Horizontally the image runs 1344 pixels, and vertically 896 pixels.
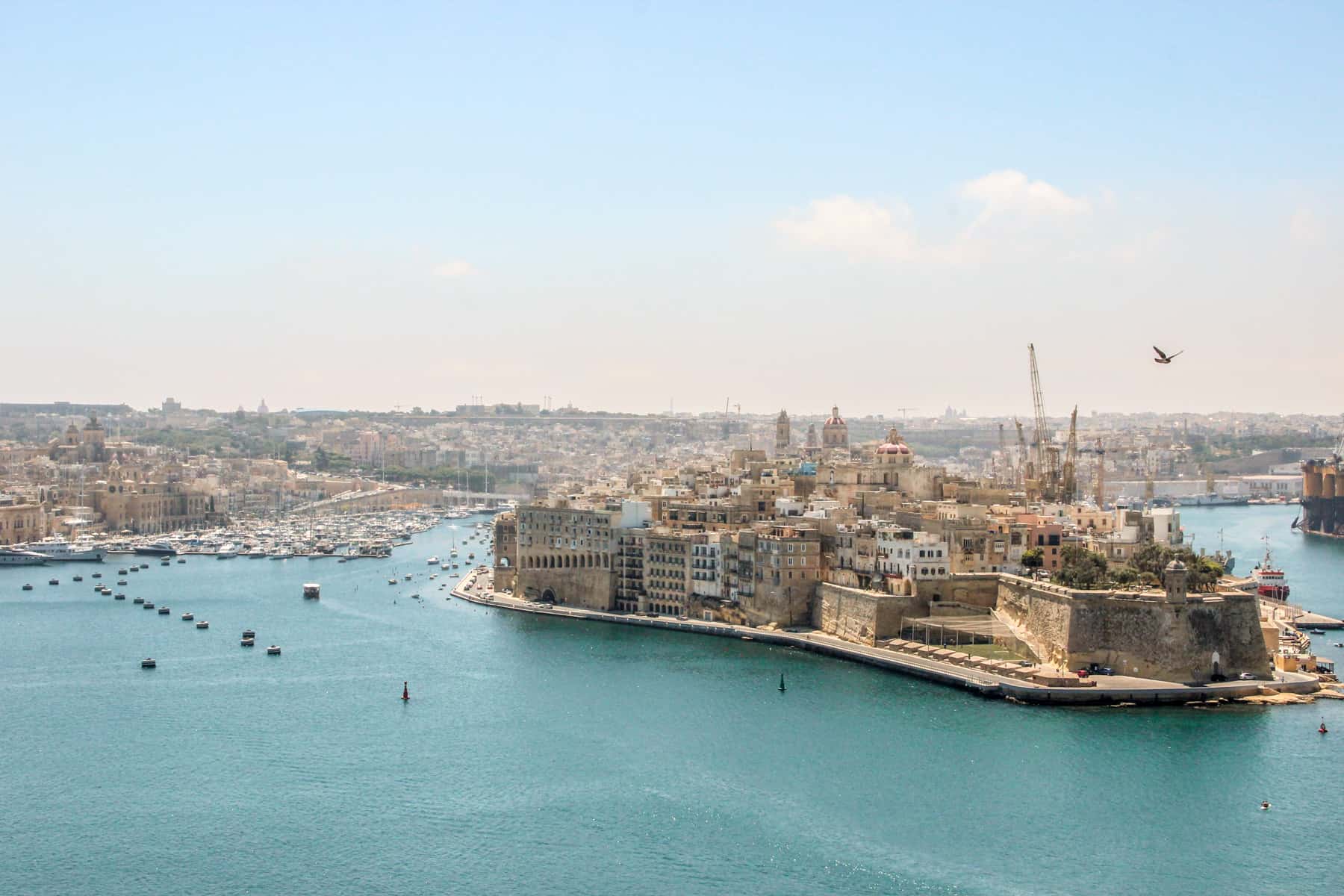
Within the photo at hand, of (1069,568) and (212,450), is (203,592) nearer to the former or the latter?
(1069,568)

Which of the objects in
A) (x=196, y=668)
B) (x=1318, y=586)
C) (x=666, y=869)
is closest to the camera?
(x=666, y=869)

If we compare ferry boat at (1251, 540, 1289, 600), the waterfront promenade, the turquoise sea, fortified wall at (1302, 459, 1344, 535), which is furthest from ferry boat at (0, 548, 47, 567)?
fortified wall at (1302, 459, 1344, 535)

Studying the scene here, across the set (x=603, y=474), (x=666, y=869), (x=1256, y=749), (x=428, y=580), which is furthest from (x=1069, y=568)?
(x=603, y=474)

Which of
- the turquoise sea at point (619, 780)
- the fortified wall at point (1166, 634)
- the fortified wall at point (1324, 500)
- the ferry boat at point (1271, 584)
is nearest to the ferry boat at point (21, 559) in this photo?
the turquoise sea at point (619, 780)

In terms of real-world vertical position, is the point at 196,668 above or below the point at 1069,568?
below

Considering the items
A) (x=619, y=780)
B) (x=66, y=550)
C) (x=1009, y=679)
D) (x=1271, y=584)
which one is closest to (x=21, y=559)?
(x=66, y=550)

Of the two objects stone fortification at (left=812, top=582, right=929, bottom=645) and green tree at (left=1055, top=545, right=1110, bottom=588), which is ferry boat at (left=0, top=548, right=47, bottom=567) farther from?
green tree at (left=1055, top=545, right=1110, bottom=588)

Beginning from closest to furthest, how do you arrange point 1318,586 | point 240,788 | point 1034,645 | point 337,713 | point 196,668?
point 240,788, point 337,713, point 1034,645, point 196,668, point 1318,586

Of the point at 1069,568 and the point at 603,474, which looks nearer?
the point at 1069,568

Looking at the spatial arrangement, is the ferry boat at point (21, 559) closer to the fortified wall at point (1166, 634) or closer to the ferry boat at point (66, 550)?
the ferry boat at point (66, 550)
